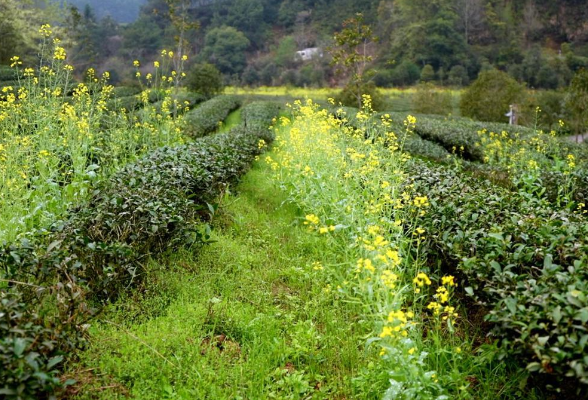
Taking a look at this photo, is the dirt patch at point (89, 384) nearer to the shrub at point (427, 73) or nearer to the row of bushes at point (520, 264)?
the row of bushes at point (520, 264)

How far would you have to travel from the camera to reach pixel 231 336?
3070 millimetres

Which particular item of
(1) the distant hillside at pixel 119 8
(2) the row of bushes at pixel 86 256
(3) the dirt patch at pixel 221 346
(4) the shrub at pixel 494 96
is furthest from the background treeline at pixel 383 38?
(3) the dirt patch at pixel 221 346

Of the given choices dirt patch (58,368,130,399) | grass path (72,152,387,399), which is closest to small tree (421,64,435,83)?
grass path (72,152,387,399)

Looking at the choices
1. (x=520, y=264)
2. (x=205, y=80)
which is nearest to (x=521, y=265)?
(x=520, y=264)

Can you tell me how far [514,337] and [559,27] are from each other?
189ft

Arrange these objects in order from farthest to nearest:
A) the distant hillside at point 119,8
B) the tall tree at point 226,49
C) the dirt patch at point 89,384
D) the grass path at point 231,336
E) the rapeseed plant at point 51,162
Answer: the distant hillside at point 119,8 < the tall tree at point 226,49 < the rapeseed plant at point 51,162 < the grass path at point 231,336 < the dirt patch at point 89,384

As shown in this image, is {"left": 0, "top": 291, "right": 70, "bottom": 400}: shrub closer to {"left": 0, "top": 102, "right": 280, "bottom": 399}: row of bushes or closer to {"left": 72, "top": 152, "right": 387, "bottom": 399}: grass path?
{"left": 0, "top": 102, "right": 280, "bottom": 399}: row of bushes

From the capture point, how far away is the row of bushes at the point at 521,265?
2100 millimetres

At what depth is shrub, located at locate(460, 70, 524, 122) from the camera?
21.6m

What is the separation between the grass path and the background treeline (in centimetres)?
3457

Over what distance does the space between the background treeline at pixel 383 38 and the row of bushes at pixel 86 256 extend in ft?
109

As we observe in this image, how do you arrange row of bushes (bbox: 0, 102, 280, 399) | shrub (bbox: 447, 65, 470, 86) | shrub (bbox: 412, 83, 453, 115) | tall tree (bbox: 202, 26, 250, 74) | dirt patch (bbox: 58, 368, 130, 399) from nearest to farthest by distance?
row of bushes (bbox: 0, 102, 280, 399)
dirt patch (bbox: 58, 368, 130, 399)
shrub (bbox: 412, 83, 453, 115)
shrub (bbox: 447, 65, 470, 86)
tall tree (bbox: 202, 26, 250, 74)

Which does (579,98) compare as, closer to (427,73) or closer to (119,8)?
(427,73)

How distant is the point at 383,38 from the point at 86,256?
5275cm
